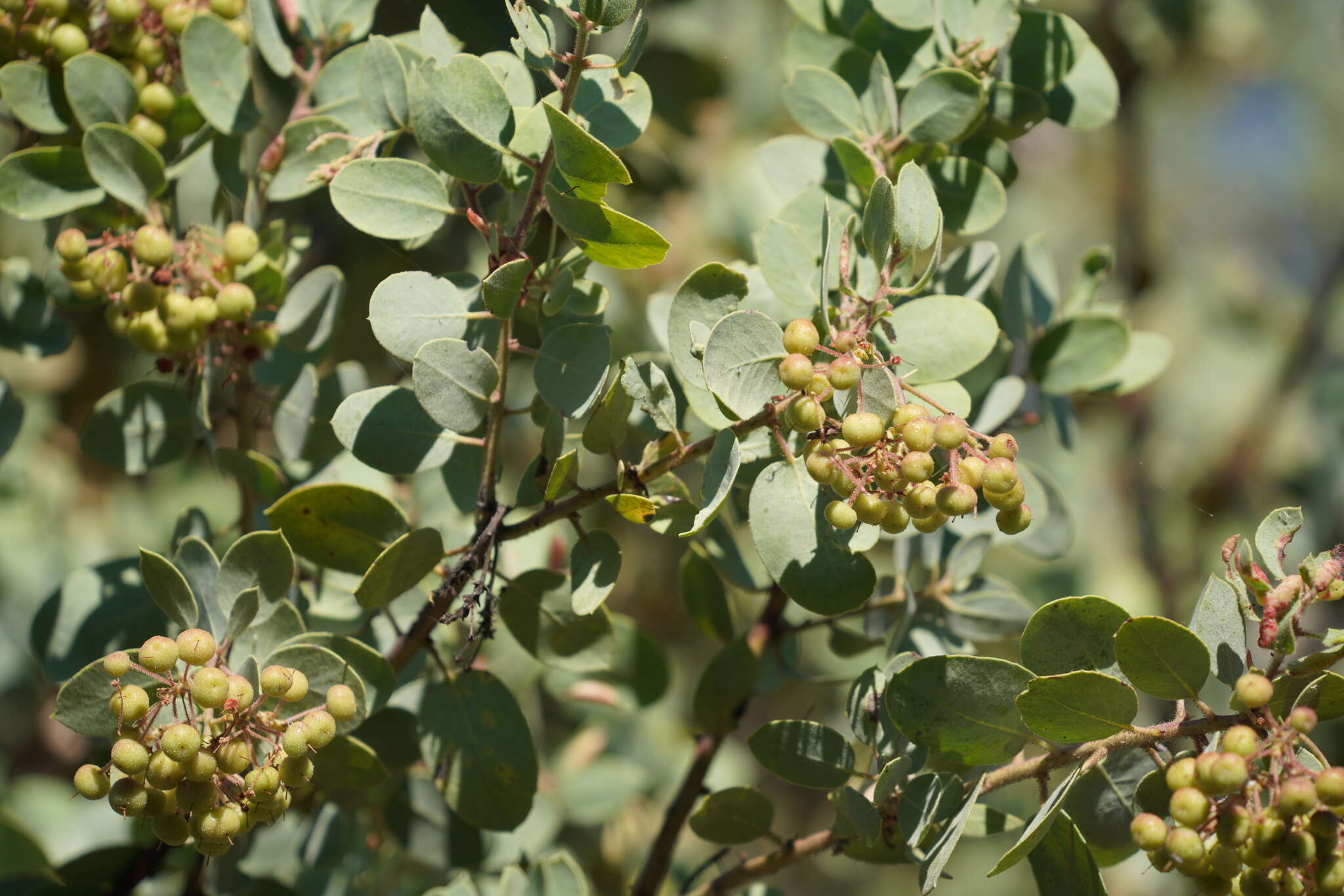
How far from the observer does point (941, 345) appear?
0.88 m

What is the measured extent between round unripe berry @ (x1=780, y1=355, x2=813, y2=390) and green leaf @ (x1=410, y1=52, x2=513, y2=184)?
28 cm

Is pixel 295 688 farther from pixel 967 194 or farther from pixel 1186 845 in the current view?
pixel 967 194

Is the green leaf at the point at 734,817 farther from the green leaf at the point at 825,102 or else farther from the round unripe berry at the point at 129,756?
the green leaf at the point at 825,102

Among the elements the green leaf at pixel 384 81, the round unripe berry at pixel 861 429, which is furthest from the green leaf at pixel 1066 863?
the green leaf at pixel 384 81

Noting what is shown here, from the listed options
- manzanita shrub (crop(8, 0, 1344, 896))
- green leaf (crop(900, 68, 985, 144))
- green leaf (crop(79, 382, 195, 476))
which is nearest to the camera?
manzanita shrub (crop(8, 0, 1344, 896))

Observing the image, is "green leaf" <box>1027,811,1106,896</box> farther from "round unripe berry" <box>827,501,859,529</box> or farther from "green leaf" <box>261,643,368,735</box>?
"green leaf" <box>261,643,368,735</box>

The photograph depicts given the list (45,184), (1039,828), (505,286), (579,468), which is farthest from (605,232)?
(45,184)

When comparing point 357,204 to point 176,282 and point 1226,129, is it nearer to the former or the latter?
point 176,282

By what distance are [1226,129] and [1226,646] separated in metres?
3.74

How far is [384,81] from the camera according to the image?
0.94 meters

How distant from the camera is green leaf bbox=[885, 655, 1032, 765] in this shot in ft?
2.64

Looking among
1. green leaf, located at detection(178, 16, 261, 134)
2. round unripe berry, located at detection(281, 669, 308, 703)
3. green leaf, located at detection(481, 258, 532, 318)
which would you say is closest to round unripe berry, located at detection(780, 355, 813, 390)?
green leaf, located at detection(481, 258, 532, 318)

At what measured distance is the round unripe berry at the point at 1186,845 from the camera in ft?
2.28

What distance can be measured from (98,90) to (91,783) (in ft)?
2.11
